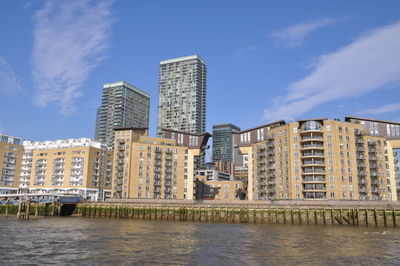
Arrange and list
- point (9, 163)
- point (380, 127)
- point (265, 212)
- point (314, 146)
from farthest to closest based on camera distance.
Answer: point (9, 163)
point (380, 127)
point (314, 146)
point (265, 212)

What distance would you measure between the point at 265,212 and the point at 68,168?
377ft

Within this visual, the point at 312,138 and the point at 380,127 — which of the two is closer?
the point at 312,138

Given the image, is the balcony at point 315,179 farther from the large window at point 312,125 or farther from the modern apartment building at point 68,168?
the modern apartment building at point 68,168

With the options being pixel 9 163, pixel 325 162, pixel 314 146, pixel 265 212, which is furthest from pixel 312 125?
pixel 9 163

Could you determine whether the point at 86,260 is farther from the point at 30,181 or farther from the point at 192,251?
the point at 30,181

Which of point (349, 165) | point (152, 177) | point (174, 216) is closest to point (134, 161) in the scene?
point (152, 177)

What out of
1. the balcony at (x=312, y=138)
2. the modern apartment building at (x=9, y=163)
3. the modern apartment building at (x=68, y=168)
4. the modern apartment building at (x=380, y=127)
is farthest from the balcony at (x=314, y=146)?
the modern apartment building at (x=9, y=163)

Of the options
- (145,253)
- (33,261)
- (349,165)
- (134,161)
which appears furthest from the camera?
(134,161)

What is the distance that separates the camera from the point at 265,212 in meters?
98.2

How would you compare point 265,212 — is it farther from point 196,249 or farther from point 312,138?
point 196,249

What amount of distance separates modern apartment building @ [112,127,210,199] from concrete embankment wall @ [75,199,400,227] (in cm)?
2984

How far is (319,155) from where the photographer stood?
12188 cm

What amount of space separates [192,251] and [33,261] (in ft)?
59.6

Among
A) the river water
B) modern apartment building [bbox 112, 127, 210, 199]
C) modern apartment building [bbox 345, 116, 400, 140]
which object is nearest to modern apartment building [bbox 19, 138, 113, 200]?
modern apartment building [bbox 112, 127, 210, 199]
